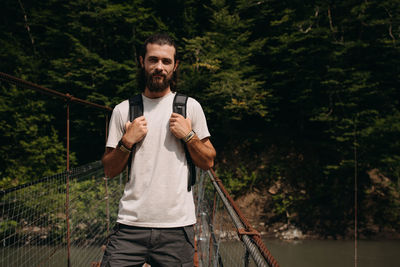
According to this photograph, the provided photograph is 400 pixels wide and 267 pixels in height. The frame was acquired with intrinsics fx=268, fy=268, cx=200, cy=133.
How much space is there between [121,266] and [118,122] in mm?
572

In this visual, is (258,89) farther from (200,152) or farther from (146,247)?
(146,247)

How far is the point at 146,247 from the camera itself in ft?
3.48

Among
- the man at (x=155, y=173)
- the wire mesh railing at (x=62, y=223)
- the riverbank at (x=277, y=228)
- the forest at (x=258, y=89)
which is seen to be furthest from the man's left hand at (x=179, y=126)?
the riverbank at (x=277, y=228)

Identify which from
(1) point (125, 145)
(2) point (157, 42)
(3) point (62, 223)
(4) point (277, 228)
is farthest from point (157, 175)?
(4) point (277, 228)

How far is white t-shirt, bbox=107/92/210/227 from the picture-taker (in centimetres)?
106

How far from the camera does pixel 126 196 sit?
3.57 ft

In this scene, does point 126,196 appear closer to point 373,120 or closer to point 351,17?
point 373,120

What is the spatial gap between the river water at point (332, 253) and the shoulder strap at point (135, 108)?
28.5 ft

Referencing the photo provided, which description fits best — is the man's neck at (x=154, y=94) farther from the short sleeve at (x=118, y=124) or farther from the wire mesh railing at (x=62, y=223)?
the wire mesh railing at (x=62, y=223)

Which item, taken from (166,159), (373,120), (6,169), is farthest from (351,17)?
(6,169)

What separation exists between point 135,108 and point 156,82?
5.6 inches

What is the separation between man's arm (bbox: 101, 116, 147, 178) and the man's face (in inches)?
6.7

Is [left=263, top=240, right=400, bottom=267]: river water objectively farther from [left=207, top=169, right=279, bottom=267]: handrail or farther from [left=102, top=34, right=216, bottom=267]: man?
[left=102, top=34, right=216, bottom=267]: man

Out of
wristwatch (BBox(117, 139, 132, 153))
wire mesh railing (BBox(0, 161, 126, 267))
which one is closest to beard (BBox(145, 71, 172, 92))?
wristwatch (BBox(117, 139, 132, 153))
